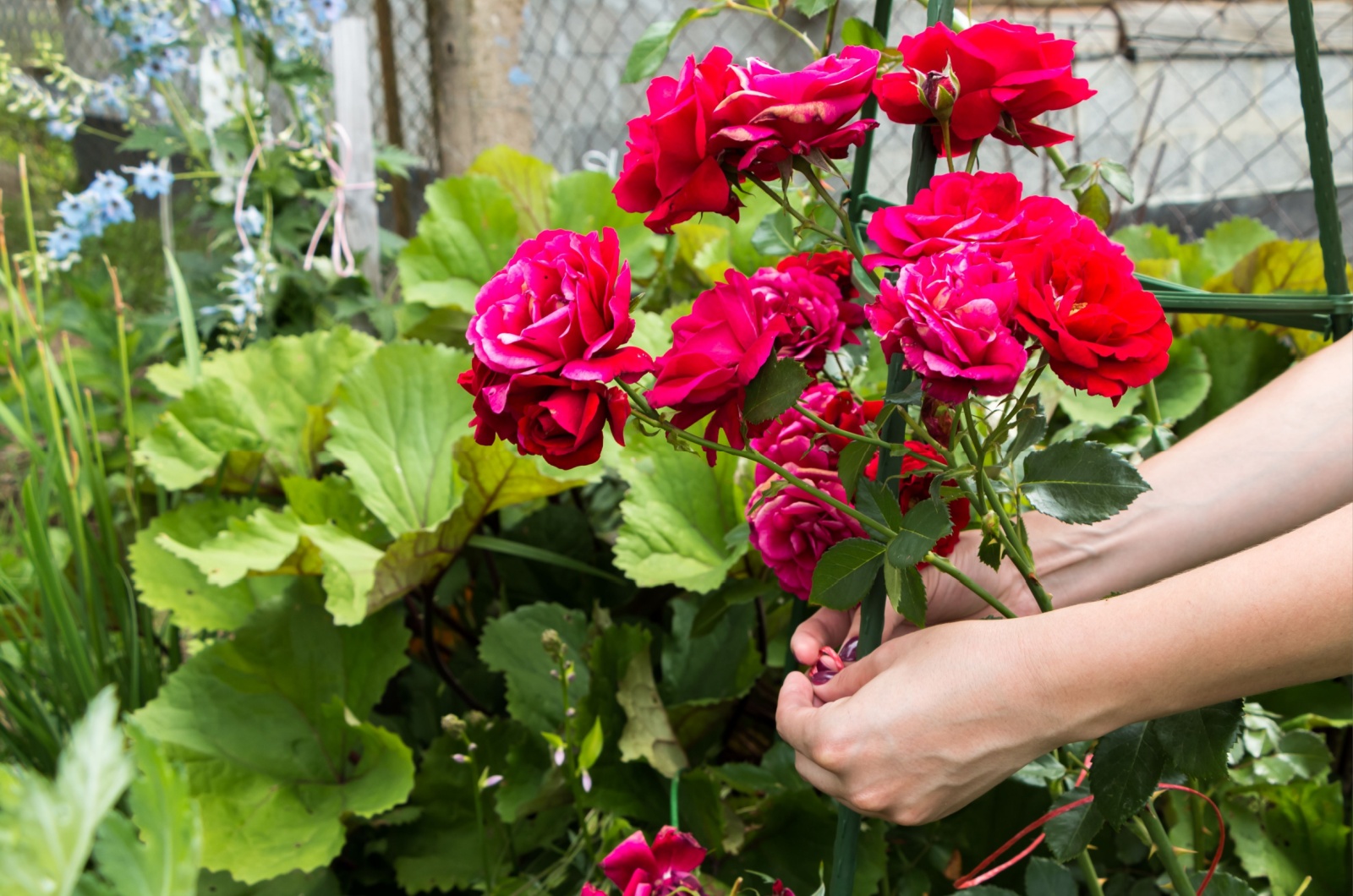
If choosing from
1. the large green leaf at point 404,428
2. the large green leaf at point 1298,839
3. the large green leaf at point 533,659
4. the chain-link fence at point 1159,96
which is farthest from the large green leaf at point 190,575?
the chain-link fence at point 1159,96

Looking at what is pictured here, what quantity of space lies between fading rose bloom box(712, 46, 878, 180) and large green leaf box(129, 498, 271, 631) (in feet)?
3.25

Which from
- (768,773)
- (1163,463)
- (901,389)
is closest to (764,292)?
(901,389)

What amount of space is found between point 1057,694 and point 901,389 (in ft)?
0.61

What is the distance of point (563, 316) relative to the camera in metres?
0.45

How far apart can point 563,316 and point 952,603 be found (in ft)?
1.61

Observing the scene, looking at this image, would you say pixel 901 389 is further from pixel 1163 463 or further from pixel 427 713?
pixel 427 713

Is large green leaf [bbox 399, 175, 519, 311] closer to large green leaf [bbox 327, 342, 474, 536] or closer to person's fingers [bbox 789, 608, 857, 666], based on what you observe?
large green leaf [bbox 327, 342, 474, 536]

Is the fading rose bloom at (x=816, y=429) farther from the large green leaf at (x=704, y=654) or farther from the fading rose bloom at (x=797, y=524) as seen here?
the large green leaf at (x=704, y=654)

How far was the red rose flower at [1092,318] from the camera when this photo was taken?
420 millimetres

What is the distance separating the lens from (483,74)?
2408 mm

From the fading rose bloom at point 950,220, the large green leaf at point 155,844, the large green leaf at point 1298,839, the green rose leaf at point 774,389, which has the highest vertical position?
the fading rose bloom at point 950,220

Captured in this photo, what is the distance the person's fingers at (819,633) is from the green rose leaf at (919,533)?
0.72 feet

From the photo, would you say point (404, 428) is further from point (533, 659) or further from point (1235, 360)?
point (1235, 360)

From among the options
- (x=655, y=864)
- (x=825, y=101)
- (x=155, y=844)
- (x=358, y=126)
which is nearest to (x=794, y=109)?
(x=825, y=101)
